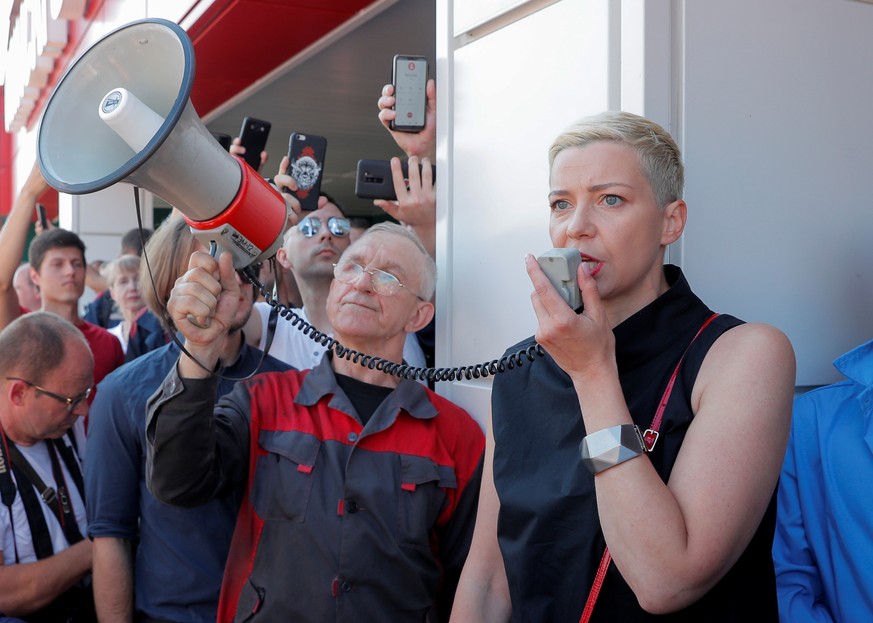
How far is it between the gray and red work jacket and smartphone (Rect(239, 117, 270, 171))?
1.05 m

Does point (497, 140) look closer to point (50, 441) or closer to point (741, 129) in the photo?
point (741, 129)

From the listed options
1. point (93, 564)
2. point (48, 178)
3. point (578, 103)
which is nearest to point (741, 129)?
point (578, 103)

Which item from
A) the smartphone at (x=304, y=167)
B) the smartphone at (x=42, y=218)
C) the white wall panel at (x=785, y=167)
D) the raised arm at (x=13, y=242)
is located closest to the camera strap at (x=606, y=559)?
the white wall panel at (x=785, y=167)

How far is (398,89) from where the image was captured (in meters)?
2.98

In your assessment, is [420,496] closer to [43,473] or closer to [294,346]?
[294,346]

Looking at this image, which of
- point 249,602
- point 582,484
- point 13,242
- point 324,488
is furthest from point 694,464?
point 13,242

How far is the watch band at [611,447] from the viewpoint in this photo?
147 centimetres

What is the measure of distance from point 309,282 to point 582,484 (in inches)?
83.9

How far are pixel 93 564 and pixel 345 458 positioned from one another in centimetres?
99

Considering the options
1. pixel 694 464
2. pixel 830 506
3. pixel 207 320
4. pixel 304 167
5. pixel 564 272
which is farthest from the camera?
pixel 304 167

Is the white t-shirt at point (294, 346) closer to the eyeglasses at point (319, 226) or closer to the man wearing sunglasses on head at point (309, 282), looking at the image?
the man wearing sunglasses on head at point (309, 282)

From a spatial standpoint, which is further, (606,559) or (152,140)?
(152,140)

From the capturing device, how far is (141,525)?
268cm

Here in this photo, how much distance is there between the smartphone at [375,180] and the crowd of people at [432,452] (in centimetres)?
4
